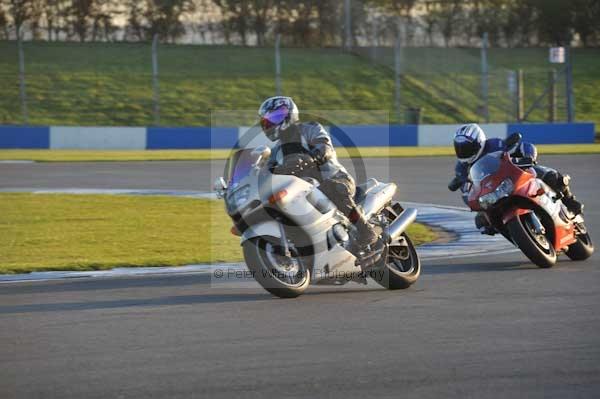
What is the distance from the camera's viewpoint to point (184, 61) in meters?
40.3

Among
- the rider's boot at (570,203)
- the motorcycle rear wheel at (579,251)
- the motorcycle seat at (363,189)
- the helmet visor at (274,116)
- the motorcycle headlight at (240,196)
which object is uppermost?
the helmet visor at (274,116)

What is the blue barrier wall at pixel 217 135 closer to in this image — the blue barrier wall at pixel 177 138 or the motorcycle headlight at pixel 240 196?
the blue barrier wall at pixel 177 138

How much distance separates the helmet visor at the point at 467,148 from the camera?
997cm

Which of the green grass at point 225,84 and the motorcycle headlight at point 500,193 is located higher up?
the motorcycle headlight at point 500,193

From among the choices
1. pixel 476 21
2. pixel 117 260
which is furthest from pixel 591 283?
pixel 476 21

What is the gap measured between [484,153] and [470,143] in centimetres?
16

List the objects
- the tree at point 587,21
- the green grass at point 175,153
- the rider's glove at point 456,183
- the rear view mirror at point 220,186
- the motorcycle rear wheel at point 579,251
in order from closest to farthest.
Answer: the rear view mirror at point 220,186 < the rider's glove at point 456,183 < the motorcycle rear wheel at point 579,251 < the green grass at point 175,153 < the tree at point 587,21

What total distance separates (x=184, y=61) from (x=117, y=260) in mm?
30306

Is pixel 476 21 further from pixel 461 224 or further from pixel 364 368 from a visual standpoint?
pixel 364 368

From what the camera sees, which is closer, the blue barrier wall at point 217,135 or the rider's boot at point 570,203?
the rider's boot at point 570,203

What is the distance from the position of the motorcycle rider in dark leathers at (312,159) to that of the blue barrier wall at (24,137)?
24.3 m

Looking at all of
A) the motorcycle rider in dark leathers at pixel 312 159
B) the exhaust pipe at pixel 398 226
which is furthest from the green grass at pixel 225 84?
the motorcycle rider in dark leathers at pixel 312 159

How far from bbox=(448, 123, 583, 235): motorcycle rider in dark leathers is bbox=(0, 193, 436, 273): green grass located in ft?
6.75

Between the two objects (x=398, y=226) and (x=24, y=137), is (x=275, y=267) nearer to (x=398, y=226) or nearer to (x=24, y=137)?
(x=398, y=226)
